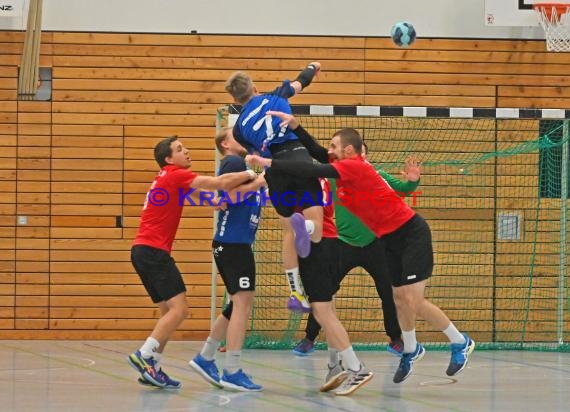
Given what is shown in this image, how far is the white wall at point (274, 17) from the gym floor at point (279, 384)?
440cm

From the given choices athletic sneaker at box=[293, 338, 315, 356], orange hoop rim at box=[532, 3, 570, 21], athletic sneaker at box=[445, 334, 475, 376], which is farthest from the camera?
orange hoop rim at box=[532, 3, 570, 21]

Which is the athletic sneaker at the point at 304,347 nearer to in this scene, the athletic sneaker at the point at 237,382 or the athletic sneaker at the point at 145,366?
the athletic sneaker at the point at 237,382

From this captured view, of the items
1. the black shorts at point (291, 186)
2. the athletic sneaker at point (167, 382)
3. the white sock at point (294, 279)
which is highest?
the black shorts at point (291, 186)

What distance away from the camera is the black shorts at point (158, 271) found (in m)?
8.90

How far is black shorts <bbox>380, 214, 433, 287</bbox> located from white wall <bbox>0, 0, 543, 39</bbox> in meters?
5.88

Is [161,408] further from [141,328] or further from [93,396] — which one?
[141,328]

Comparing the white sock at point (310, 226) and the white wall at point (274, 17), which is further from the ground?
the white wall at point (274, 17)

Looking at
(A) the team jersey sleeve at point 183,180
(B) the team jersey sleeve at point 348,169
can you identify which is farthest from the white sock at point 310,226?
(A) the team jersey sleeve at point 183,180

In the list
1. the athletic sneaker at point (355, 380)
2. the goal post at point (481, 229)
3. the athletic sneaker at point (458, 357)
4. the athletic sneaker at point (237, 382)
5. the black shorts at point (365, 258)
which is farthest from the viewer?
the goal post at point (481, 229)

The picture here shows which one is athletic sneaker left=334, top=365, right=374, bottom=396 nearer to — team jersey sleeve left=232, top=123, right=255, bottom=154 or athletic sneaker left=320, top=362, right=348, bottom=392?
athletic sneaker left=320, top=362, right=348, bottom=392

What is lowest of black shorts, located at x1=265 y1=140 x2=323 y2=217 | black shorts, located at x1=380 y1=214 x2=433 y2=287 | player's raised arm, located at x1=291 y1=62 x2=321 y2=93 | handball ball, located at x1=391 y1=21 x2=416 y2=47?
black shorts, located at x1=380 y1=214 x2=433 y2=287

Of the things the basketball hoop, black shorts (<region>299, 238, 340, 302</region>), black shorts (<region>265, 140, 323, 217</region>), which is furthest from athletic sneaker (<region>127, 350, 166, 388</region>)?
the basketball hoop

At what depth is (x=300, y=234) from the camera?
8273 millimetres

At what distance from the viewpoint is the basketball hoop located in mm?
13547
